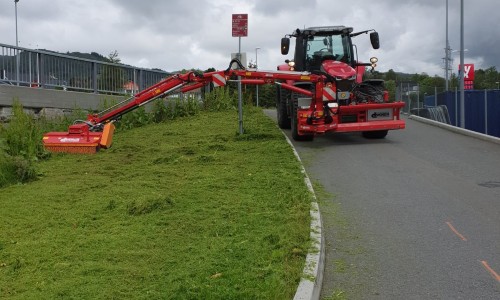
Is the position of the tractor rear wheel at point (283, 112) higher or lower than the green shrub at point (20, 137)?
higher

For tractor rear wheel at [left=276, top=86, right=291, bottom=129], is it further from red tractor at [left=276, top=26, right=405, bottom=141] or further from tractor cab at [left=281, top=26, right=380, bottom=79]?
tractor cab at [left=281, top=26, right=380, bottom=79]

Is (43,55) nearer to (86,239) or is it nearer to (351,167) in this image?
(351,167)

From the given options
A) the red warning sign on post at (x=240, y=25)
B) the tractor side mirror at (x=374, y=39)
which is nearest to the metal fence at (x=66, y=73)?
the red warning sign on post at (x=240, y=25)

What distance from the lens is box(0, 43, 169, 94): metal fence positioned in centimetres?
1354

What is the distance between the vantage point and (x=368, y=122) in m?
13.2

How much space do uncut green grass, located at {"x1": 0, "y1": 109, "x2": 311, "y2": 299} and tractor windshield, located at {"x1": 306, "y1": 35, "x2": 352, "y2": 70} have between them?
528 centimetres

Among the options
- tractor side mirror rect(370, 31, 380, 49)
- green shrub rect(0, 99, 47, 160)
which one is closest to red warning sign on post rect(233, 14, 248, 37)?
tractor side mirror rect(370, 31, 380, 49)

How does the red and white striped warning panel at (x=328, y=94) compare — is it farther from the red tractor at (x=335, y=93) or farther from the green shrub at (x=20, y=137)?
the green shrub at (x=20, y=137)

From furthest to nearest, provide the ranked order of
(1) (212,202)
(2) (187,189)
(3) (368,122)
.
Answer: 1. (3) (368,122)
2. (2) (187,189)
3. (1) (212,202)

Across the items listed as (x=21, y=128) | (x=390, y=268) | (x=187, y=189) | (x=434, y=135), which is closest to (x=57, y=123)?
(x=21, y=128)

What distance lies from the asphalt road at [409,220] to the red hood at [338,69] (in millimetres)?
2163

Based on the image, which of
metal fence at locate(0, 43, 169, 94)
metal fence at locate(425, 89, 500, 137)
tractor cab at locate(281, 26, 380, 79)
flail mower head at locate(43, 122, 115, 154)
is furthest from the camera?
metal fence at locate(425, 89, 500, 137)

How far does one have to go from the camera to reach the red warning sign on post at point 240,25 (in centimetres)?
1442

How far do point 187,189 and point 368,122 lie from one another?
667cm
